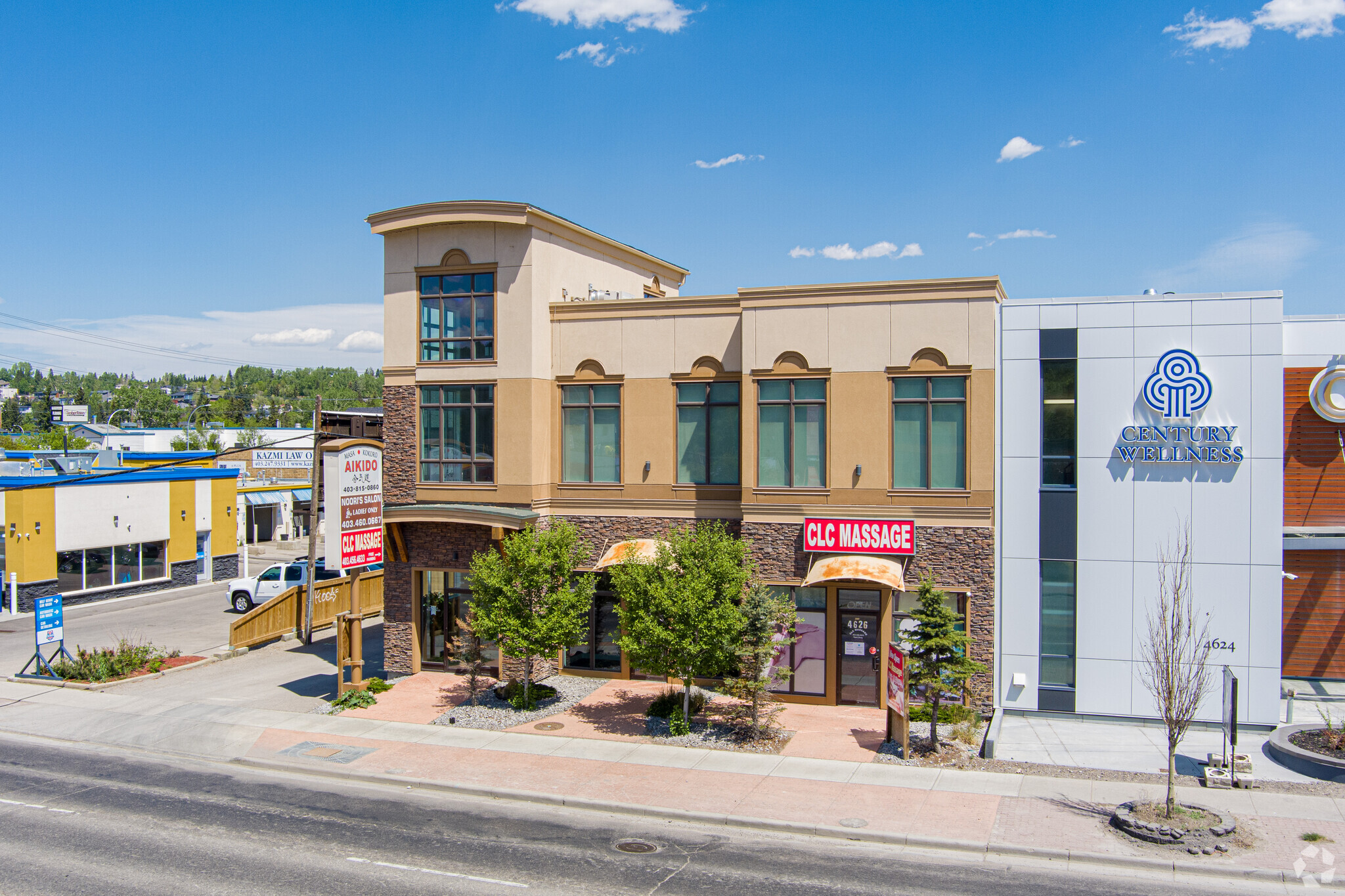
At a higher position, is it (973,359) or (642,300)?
(642,300)

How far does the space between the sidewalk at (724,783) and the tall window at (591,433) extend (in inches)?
272

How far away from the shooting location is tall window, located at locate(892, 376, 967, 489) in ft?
65.3

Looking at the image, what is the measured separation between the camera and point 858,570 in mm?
19469

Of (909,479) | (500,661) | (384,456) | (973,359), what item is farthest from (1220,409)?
(384,456)

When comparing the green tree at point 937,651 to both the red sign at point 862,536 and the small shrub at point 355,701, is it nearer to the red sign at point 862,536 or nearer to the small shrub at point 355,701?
the red sign at point 862,536

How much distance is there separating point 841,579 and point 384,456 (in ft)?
40.6

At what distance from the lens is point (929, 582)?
17.0 m

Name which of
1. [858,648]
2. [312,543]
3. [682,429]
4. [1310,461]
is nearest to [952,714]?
[858,648]

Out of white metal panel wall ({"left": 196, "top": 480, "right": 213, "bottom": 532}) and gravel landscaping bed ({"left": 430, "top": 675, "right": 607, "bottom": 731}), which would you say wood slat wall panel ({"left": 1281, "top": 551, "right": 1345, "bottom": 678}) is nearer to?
gravel landscaping bed ({"left": 430, "top": 675, "right": 607, "bottom": 731})

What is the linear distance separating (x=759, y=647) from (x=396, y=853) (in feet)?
25.7

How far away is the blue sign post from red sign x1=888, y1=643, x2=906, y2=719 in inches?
829

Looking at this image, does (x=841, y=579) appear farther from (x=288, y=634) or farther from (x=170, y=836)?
(x=288, y=634)

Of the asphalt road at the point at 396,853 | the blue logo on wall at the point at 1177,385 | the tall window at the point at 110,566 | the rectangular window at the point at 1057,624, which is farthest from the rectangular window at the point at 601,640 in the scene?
the tall window at the point at 110,566

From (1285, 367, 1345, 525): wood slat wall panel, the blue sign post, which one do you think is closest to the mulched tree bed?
(1285, 367, 1345, 525): wood slat wall panel
